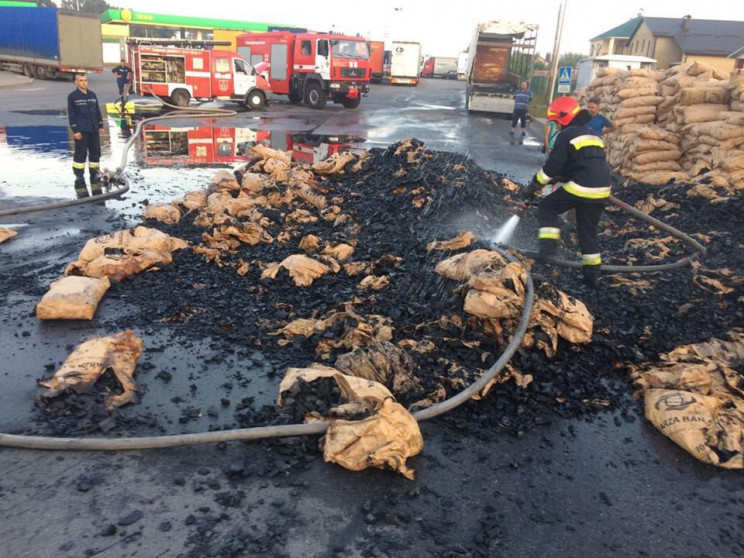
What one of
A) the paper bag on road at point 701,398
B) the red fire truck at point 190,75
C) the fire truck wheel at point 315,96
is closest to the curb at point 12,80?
the red fire truck at point 190,75

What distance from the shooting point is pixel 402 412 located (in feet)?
10.2

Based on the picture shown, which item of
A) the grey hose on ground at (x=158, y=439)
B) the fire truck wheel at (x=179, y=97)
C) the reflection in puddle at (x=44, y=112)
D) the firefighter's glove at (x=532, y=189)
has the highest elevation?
the fire truck wheel at (x=179, y=97)

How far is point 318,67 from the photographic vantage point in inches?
900

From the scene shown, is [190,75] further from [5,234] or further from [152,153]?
[5,234]

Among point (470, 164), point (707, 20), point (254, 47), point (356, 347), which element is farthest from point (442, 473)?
point (707, 20)

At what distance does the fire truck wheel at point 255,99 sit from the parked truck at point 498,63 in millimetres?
8670

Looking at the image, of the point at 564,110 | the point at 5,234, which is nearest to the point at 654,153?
the point at 564,110

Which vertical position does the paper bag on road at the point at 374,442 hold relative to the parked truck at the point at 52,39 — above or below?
below

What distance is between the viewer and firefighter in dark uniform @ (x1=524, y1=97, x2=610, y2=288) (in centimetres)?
518

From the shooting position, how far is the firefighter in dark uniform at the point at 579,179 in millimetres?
5180

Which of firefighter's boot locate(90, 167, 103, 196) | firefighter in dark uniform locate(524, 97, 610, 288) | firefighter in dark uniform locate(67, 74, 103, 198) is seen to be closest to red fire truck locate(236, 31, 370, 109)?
firefighter in dark uniform locate(67, 74, 103, 198)

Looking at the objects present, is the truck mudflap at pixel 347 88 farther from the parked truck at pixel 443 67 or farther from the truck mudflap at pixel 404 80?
the parked truck at pixel 443 67

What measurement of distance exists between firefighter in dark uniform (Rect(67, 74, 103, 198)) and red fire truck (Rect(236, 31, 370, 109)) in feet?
49.8

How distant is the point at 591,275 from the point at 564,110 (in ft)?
5.38
